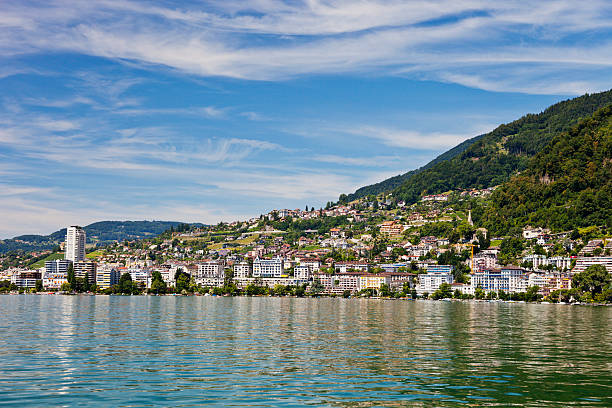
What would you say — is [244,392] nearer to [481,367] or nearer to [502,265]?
[481,367]

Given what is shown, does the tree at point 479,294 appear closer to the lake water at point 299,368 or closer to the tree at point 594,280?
the tree at point 594,280

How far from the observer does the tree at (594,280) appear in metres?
118

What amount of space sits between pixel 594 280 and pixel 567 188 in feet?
195

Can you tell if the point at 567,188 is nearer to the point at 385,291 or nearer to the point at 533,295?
the point at 533,295

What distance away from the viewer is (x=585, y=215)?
158 meters

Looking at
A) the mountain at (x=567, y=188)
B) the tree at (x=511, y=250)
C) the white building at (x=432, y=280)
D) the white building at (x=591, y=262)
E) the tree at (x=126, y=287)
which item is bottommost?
the tree at (x=126, y=287)

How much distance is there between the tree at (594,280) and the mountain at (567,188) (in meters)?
→ 32.5

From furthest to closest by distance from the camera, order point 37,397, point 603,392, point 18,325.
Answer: point 18,325
point 603,392
point 37,397

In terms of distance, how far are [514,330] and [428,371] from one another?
2618cm

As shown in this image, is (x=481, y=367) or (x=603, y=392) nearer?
(x=603, y=392)

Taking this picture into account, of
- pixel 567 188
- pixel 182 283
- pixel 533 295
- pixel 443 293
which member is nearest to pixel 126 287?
pixel 182 283

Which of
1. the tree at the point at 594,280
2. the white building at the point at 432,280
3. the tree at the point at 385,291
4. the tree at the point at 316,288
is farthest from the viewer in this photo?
the tree at the point at 316,288

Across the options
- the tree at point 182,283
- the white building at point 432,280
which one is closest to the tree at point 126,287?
the tree at point 182,283

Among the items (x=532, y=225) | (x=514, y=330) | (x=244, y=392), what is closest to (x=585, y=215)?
(x=532, y=225)
